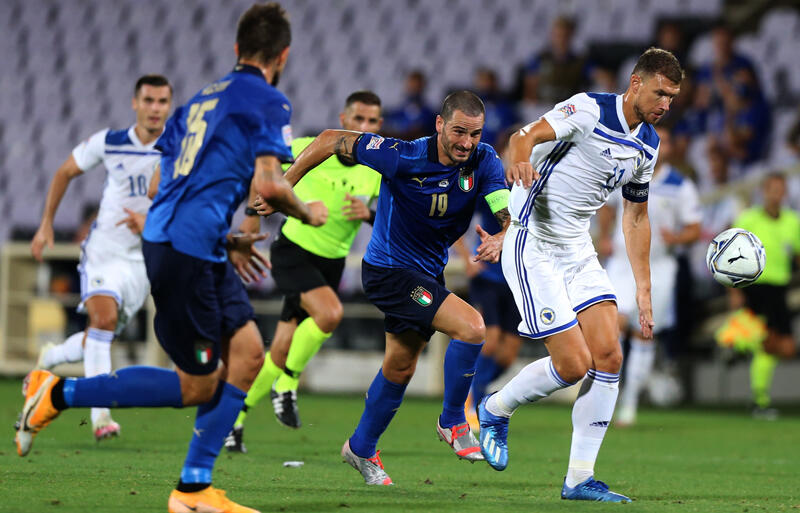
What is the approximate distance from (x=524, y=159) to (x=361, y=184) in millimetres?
2865

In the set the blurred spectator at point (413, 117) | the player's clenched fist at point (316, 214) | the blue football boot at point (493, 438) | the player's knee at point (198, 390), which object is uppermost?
the blurred spectator at point (413, 117)

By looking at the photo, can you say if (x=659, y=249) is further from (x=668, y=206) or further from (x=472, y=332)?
(x=472, y=332)

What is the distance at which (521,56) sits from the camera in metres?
17.6

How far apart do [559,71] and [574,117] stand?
9908 millimetres

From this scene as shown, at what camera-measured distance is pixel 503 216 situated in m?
5.72

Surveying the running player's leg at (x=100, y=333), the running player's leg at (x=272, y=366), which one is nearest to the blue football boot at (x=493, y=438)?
the running player's leg at (x=272, y=366)

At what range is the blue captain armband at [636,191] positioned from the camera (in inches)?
237

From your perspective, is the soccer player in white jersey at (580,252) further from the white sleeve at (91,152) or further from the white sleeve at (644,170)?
the white sleeve at (91,152)

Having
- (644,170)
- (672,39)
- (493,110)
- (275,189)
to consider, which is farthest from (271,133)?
(672,39)

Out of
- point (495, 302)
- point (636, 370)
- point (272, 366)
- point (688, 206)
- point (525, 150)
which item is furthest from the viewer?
point (636, 370)

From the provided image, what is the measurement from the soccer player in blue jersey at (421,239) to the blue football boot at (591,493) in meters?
0.62

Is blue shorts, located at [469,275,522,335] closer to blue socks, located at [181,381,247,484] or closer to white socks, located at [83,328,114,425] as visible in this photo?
white socks, located at [83,328,114,425]

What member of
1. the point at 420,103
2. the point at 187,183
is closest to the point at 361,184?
the point at 187,183

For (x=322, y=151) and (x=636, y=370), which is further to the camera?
(x=636, y=370)
